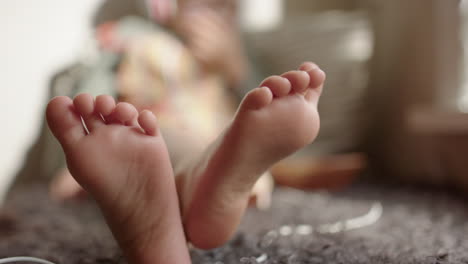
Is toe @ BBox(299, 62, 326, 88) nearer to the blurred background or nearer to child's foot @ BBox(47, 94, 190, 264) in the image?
child's foot @ BBox(47, 94, 190, 264)

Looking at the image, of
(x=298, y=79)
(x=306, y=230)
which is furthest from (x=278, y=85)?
(x=306, y=230)

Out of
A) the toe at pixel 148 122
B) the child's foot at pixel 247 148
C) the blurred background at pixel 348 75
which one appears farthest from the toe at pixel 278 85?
the blurred background at pixel 348 75

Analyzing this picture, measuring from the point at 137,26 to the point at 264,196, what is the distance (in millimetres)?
684

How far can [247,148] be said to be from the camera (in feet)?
1.92

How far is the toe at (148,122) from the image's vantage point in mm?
555

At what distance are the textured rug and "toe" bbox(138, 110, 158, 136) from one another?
230mm

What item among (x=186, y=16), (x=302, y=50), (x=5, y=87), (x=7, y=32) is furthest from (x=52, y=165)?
(x=302, y=50)

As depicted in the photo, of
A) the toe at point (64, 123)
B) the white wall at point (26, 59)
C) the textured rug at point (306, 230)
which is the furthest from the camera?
the white wall at point (26, 59)

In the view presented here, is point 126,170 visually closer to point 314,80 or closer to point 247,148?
point 247,148

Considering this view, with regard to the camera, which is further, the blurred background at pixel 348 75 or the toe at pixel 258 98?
the blurred background at pixel 348 75

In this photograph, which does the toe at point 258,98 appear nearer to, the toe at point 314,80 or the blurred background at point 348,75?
the toe at point 314,80

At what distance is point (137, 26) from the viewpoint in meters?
1.43

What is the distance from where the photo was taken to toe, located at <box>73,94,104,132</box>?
0.54m

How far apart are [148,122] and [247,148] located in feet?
0.41
